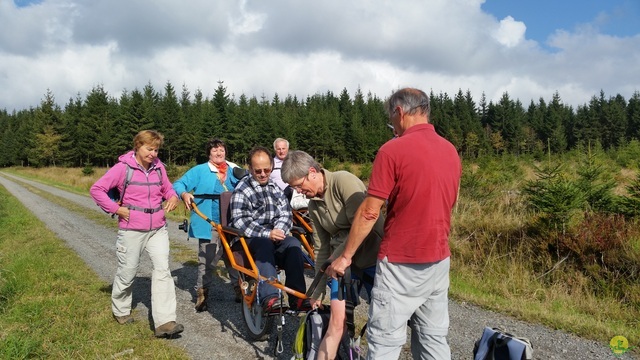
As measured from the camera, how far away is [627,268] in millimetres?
6406

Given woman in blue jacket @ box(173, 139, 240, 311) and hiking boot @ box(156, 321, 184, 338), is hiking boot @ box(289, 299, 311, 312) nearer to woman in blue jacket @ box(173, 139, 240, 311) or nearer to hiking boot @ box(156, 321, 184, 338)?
hiking boot @ box(156, 321, 184, 338)

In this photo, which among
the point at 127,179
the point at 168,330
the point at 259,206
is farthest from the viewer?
the point at 259,206

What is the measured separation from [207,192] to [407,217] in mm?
4073

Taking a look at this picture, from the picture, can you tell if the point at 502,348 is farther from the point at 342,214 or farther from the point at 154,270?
the point at 154,270

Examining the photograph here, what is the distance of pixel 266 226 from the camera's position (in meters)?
4.73

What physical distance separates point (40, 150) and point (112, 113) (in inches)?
403

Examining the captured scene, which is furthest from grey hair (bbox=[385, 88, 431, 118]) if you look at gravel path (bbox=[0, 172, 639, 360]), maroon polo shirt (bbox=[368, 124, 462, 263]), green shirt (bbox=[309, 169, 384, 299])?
gravel path (bbox=[0, 172, 639, 360])

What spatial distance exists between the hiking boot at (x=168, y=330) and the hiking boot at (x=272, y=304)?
1129mm

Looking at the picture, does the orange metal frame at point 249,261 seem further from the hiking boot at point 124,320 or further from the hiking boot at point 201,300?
the hiking boot at point 124,320

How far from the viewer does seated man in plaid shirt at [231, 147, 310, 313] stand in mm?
4262

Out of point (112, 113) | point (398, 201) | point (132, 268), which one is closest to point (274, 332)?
point (132, 268)

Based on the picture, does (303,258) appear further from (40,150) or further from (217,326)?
(40,150)

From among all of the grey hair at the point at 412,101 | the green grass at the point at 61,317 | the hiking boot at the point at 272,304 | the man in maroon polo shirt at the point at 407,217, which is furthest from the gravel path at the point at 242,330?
the grey hair at the point at 412,101

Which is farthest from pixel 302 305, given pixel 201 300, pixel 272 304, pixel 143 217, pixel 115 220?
pixel 115 220
